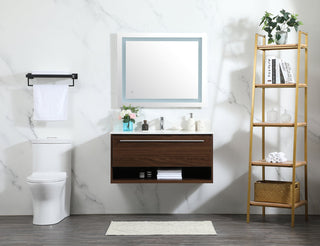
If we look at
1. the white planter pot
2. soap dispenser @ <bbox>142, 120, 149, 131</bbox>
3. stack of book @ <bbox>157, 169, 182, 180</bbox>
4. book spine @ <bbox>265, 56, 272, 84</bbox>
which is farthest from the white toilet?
the white planter pot

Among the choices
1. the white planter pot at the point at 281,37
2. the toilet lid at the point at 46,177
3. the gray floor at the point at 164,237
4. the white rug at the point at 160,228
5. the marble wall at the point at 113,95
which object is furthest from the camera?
the marble wall at the point at 113,95

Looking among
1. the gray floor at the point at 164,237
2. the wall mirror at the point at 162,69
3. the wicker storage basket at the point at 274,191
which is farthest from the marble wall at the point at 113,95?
the wicker storage basket at the point at 274,191

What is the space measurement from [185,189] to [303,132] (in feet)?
A: 4.17

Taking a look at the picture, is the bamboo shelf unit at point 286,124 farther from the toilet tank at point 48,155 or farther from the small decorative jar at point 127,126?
the toilet tank at point 48,155

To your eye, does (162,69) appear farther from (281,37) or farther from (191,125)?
(281,37)

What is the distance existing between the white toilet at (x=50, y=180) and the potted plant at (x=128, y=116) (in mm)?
555

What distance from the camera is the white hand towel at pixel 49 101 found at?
3950mm

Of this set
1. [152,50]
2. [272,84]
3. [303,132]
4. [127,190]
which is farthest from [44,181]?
[303,132]

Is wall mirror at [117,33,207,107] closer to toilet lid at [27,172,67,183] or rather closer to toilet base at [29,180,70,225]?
toilet lid at [27,172,67,183]

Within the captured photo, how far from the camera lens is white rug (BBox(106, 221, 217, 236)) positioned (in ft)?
11.1

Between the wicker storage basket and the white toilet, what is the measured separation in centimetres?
174

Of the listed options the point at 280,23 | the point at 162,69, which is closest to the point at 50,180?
the point at 162,69

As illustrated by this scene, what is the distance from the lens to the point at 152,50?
4023 mm

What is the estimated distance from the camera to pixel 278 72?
373 centimetres
